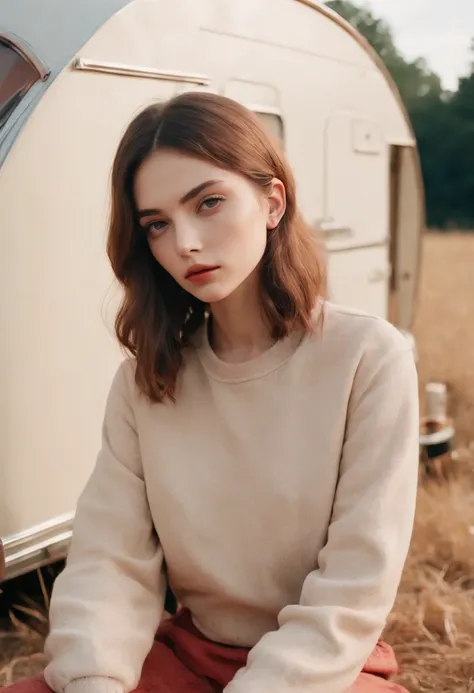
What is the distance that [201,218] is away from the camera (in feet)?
5.55

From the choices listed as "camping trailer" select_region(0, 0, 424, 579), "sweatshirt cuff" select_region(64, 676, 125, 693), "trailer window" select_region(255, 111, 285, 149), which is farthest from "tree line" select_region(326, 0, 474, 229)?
"sweatshirt cuff" select_region(64, 676, 125, 693)

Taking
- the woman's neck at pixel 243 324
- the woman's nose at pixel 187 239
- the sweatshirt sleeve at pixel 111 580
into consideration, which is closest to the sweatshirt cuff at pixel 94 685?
the sweatshirt sleeve at pixel 111 580

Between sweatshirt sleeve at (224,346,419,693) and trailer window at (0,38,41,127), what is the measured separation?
51.7 inches

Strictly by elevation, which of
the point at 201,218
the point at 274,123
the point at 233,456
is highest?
the point at 274,123

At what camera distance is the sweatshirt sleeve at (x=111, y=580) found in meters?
1.66

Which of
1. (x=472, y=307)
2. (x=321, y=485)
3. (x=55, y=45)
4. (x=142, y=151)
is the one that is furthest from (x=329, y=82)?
(x=472, y=307)

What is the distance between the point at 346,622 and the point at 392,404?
0.41m

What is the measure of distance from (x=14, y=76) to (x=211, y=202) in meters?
1.01

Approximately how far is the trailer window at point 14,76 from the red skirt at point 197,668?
57.4 inches

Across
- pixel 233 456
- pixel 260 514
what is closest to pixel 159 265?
pixel 233 456

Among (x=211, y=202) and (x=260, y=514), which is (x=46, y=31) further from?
(x=260, y=514)

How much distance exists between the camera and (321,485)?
5.53ft

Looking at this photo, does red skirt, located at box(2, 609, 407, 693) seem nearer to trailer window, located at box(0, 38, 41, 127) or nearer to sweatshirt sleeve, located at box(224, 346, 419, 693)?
sweatshirt sleeve, located at box(224, 346, 419, 693)

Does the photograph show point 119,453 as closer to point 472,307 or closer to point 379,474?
point 379,474
